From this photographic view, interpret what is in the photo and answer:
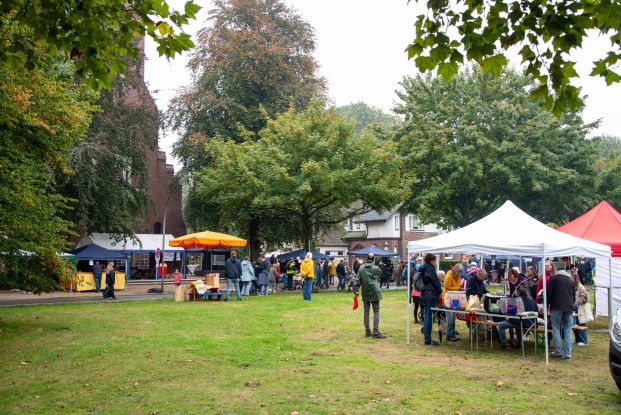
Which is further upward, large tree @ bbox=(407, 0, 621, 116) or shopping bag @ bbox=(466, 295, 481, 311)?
large tree @ bbox=(407, 0, 621, 116)

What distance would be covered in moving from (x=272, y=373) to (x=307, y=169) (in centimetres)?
1879

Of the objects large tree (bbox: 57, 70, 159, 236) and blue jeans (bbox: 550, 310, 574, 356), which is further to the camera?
large tree (bbox: 57, 70, 159, 236)

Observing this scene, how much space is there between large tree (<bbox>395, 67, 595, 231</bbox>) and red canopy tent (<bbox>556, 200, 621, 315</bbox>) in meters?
15.0

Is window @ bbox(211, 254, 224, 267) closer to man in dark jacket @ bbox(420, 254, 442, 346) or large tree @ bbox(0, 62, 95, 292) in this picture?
large tree @ bbox(0, 62, 95, 292)

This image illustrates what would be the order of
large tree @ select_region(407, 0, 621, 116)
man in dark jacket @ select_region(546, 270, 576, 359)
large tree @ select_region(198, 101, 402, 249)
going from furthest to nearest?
1. large tree @ select_region(198, 101, 402, 249)
2. man in dark jacket @ select_region(546, 270, 576, 359)
3. large tree @ select_region(407, 0, 621, 116)

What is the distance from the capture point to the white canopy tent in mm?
11164

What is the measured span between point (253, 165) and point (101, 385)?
2089 centimetres

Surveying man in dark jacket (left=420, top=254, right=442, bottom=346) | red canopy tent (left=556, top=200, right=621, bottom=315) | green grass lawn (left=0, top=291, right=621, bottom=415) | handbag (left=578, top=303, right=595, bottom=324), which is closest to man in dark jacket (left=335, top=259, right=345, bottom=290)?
red canopy tent (left=556, top=200, right=621, bottom=315)

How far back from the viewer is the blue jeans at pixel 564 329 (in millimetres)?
10953

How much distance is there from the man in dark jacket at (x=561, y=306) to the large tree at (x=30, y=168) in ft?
34.8

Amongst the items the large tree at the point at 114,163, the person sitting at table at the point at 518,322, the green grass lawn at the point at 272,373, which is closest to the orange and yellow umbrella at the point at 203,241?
the large tree at the point at 114,163

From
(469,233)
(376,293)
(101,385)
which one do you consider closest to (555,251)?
(469,233)

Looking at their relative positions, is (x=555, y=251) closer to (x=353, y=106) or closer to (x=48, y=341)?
(x=48, y=341)

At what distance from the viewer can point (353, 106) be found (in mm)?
109812
